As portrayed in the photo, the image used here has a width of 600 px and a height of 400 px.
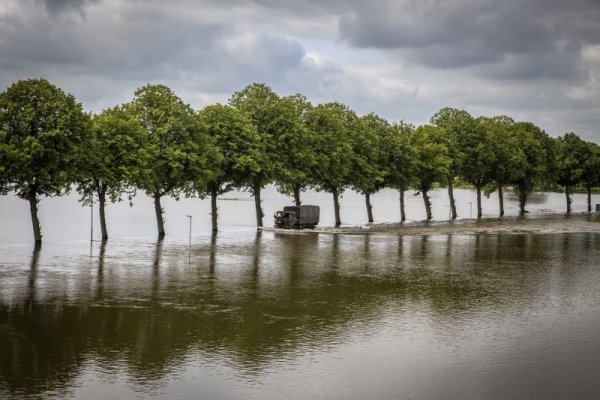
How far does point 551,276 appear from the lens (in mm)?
49438

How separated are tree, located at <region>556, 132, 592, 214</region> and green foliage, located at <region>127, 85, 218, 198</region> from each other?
92.9 m

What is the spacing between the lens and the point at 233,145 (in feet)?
262

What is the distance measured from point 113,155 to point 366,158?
43.5 meters

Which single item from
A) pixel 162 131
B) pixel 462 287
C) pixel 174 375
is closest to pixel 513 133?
pixel 162 131

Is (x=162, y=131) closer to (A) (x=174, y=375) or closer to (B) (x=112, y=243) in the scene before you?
(B) (x=112, y=243)

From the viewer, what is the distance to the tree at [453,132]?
11363 cm

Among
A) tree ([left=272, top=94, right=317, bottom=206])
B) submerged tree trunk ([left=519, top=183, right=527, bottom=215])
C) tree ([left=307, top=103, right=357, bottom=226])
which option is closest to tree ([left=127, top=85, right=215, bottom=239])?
tree ([left=272, top=94, right=317, bottom=206])

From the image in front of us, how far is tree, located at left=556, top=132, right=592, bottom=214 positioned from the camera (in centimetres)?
13950

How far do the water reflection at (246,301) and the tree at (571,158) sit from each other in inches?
3129

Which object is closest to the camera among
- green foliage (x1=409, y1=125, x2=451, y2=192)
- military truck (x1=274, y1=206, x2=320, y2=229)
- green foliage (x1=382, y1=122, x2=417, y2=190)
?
military truck (x1=274, y1=206, x2=320, y2=229)

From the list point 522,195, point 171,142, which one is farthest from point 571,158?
point 171,142

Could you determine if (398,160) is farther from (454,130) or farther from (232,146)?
(232,146)

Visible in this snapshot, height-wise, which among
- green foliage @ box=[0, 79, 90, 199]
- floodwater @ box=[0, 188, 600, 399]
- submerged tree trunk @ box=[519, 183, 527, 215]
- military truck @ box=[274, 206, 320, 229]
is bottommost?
floodwater @ box=[0, 188, 600, 399]

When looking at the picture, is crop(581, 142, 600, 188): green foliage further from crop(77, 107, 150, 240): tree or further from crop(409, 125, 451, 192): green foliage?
crop(77, 107, 150, 240): tree
